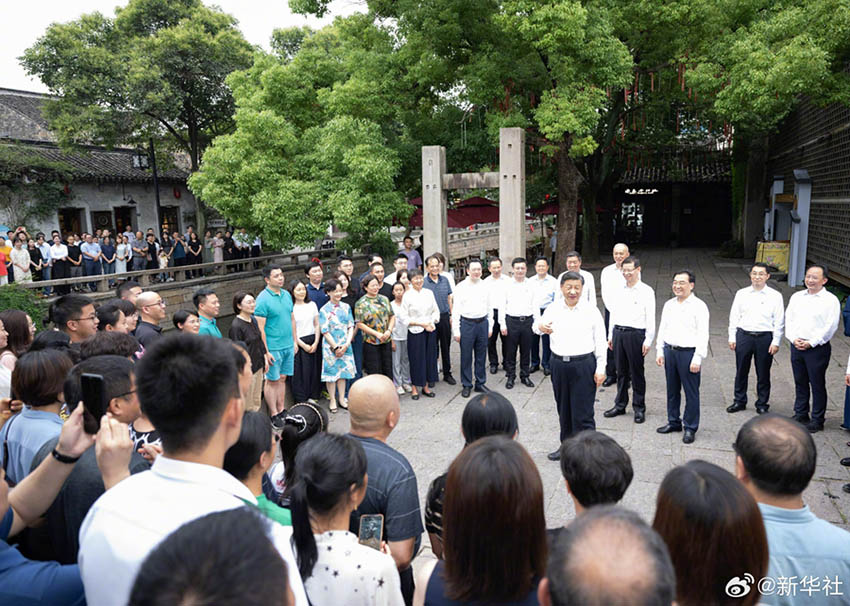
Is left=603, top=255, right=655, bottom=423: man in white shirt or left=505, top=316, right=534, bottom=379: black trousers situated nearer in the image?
left=603, top=255, right=655, bottom=423: man in white shirt

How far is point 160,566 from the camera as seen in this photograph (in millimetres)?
1113

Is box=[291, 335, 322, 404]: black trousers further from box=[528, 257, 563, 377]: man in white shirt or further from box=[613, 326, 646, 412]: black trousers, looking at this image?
box=[613, 326, 646, 412]: black trousers

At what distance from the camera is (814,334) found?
593cm

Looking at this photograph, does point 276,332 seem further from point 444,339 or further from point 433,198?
point 433,198

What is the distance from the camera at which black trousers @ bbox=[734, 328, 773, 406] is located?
643 centimetres

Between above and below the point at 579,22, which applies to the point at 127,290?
below

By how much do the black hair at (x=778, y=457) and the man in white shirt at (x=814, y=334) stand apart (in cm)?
446

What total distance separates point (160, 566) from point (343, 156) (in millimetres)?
11567

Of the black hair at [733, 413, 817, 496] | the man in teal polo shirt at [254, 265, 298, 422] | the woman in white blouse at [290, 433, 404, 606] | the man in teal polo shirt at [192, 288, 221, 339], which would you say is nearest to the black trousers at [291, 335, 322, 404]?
the man in teal polo shirt at [254, 265, 298, 422]

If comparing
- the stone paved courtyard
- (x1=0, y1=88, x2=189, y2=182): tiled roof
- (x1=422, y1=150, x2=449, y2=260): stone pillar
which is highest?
(x1=0, y1=88, x2=189, y2=182): tiled roof

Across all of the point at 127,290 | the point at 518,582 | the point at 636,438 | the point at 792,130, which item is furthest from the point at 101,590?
the point at 792,130

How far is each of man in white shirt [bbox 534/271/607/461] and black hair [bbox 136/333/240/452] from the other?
4078mm

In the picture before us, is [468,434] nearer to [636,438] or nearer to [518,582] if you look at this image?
[518,582]

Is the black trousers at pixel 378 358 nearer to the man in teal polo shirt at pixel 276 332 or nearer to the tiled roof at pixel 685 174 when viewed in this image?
the man in teal polo shirt at pixel 276 332
